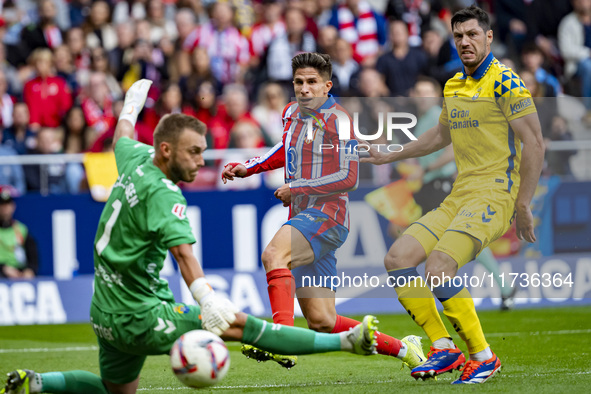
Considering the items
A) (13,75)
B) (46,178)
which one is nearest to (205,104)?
(46,178)

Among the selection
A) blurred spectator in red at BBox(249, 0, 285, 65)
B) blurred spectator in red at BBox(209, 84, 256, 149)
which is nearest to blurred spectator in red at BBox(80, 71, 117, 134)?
blurred spectator in red at BBox(209, 84, 256, 149)

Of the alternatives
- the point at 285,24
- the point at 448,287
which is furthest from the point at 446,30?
the point at 448,287

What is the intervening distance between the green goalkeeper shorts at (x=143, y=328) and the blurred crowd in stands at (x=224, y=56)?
6860mm

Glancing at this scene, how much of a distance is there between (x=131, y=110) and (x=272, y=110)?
698cm

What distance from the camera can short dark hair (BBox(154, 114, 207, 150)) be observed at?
5.36 metres

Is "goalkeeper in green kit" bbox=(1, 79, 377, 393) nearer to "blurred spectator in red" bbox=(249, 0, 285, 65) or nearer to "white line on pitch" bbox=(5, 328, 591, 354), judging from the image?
"white line on pitch" bbox=(5, 328, 591, 354)

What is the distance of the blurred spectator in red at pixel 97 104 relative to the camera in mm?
13531

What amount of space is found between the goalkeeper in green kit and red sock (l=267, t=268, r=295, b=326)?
1244mm

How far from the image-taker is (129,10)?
16016mm

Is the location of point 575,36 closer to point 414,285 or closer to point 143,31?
point 143,31

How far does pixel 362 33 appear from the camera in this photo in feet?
49.0

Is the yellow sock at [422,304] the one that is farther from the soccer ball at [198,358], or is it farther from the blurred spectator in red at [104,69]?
the blurred spectator in red at [104,69]

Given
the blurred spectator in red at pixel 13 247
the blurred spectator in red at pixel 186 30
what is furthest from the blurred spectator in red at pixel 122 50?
the blurred spectator in red at pixel 13 247

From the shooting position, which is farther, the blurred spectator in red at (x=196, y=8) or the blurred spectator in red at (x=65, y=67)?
the blurred spectator in red at (x=196, y=8)
